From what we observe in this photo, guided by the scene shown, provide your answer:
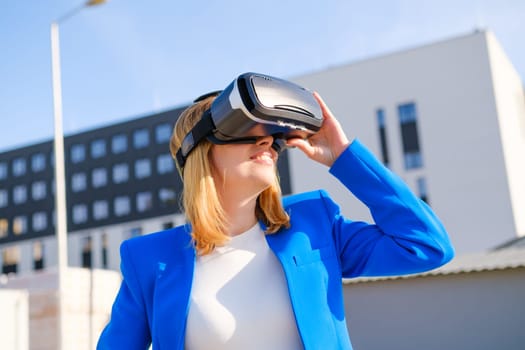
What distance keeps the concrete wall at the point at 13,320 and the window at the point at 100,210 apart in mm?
35957

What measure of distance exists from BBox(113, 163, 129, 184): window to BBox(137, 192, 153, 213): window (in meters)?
2.25

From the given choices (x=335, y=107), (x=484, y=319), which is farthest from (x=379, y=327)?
(x=335, y=107)

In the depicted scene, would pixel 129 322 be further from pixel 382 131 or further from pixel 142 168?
pixel 142 168

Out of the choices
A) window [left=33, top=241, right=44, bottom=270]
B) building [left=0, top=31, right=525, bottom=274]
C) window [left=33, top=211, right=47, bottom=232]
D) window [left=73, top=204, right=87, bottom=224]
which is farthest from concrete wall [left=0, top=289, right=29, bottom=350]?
window [left=33, top=211, right=47, bottom=232]

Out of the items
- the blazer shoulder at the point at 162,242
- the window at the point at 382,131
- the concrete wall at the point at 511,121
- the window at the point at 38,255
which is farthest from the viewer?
the window at the point at 38,255

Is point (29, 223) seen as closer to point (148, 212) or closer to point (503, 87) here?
point (148, 212)

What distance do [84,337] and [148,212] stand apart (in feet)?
106

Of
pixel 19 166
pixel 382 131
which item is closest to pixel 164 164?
Answer: pixel 19 166

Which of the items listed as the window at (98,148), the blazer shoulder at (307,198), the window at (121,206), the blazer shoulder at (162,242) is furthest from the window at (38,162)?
the blazer shoulder at (307,198)

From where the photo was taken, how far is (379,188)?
175 centimetres

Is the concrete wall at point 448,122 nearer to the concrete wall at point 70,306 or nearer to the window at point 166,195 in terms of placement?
the window at point 166,195

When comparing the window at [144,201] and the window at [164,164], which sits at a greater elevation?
the window at [164,164]

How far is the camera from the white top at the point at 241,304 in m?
1.63

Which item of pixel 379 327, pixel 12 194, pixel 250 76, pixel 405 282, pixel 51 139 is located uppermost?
pixel 51 139
